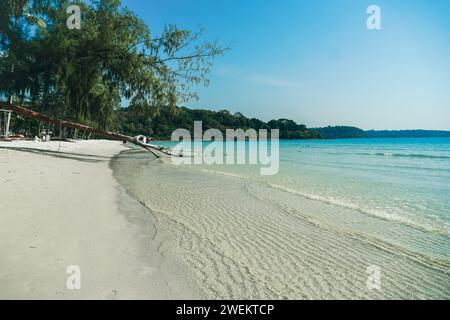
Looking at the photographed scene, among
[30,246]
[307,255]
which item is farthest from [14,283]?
[307,255]

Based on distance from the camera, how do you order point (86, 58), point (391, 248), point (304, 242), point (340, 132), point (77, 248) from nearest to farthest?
point (77, 248)
point (391, 248)
point (304, 242)
point (86, 58)
point (340, 132)

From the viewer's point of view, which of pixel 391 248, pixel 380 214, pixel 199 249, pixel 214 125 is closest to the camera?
pixel 199 249

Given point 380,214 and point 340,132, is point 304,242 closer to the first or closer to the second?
point 380,214

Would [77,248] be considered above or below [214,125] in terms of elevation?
below

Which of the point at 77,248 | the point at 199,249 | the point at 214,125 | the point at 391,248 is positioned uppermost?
the point at 214,125

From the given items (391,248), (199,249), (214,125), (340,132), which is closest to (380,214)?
(391,248)

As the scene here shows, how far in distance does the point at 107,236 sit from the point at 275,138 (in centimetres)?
16173

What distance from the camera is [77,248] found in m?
3.94

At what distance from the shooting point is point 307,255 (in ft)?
14.6

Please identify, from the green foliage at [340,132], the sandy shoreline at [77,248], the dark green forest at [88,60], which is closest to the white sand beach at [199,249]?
the sandy shoreline at [77,248]

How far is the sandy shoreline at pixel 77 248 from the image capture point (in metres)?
2.97

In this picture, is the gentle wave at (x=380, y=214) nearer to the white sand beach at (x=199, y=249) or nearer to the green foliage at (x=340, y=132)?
the white sand beach at (x=199, y=249)

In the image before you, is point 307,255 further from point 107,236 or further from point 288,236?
point 107,236
